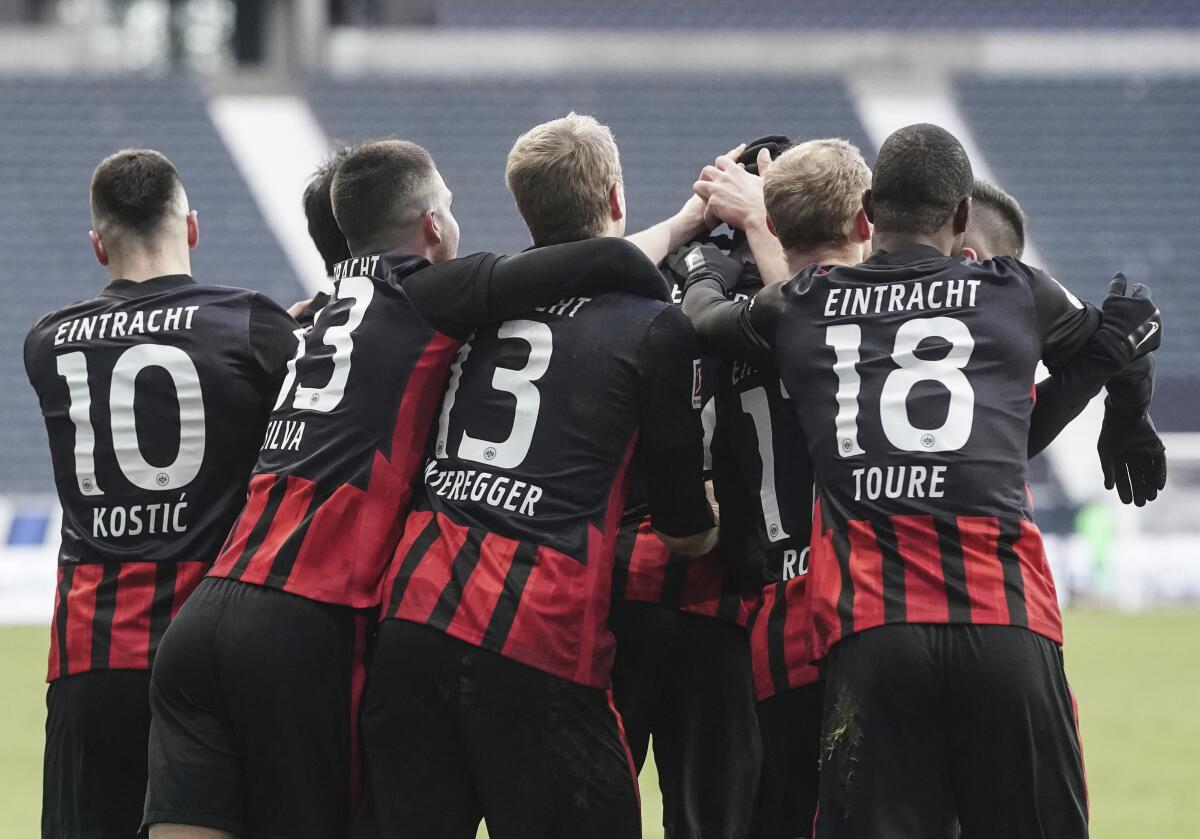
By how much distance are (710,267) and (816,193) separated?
460mm

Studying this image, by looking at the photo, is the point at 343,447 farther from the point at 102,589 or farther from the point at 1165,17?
the point at 1165,17

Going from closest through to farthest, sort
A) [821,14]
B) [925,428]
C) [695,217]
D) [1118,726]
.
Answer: [925,428], [695,217], [1118,726], [821,14]

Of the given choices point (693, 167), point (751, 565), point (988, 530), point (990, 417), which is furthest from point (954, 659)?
point (693, 167)

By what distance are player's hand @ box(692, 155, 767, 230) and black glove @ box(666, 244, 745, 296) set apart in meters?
0.10

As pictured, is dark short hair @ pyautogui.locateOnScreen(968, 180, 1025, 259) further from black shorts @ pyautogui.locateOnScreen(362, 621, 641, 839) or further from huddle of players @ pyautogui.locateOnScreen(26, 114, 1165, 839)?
black shorts @ pyautogui.locateOnScreen(362, 621, 641, 839)

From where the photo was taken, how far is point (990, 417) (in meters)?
3.57

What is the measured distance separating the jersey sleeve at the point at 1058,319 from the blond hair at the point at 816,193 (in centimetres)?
48

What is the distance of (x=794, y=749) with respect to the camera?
13.0 feet

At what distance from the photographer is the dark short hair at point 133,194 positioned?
14.5 feet

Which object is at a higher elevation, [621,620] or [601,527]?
[601,527]

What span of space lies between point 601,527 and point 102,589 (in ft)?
4.73

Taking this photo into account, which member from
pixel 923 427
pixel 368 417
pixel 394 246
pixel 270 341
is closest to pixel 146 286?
pixel 270 341

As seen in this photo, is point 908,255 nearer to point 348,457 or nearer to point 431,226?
point 431,226

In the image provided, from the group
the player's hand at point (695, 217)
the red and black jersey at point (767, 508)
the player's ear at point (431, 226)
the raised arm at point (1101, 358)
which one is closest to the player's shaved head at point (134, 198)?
the player's ear at point (431, 226)
